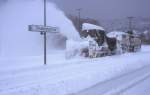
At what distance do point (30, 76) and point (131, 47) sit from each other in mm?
24810

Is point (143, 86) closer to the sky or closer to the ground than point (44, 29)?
closer to the ground

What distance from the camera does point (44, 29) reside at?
21.4 m

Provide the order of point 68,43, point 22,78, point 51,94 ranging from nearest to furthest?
point 51,94 < point 22,78 < point 68,43

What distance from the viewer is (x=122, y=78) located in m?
15.1

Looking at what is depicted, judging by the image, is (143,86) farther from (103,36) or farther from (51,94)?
(103,36)

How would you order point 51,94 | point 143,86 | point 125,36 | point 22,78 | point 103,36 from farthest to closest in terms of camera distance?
point 125,36 < point 103,36 < point 22,78 < point 143,86 < point 51,94

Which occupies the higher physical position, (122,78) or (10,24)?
(10,24)

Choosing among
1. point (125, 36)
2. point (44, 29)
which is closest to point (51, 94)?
point (44, 29)

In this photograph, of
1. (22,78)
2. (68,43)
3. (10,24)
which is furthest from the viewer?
(10,24)

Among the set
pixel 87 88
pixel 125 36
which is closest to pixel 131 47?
pixel 125 36

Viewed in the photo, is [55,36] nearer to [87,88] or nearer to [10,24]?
[10,24]

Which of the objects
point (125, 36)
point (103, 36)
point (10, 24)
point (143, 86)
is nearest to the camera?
point (143, 86)

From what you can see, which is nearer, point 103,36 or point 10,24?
point 103,36

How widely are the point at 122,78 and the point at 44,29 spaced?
7.74 m
